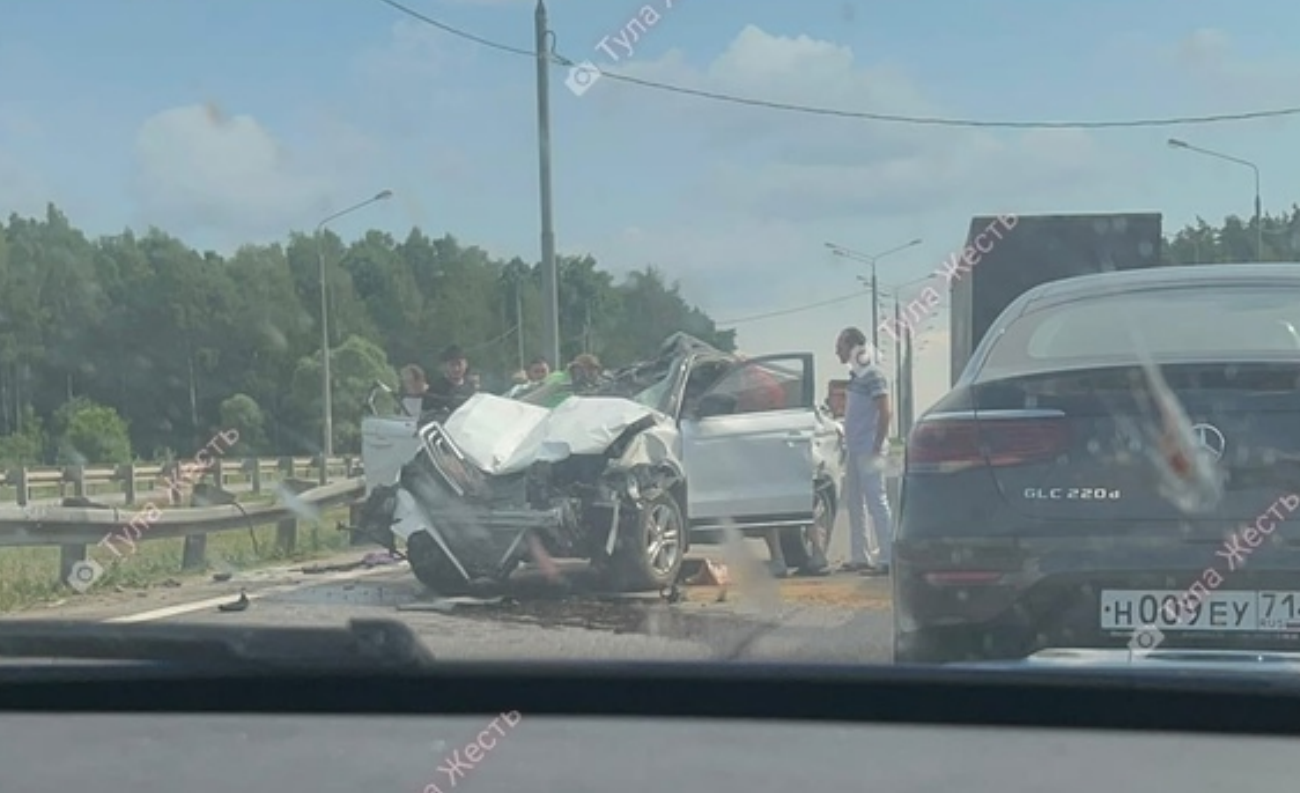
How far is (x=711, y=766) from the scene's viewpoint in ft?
9.39

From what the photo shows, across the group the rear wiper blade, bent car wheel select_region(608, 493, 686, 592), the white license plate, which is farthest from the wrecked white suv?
the rear wiper blade

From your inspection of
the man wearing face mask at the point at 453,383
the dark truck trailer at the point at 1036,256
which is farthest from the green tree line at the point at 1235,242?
the man wearing face mask at the point at 453,383

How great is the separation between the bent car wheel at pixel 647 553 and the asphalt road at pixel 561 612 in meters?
0.09

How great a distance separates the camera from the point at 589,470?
19.1ft

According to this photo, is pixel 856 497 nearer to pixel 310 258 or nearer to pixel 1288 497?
pixel 1288 497

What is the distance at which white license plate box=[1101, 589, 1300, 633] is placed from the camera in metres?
4.25

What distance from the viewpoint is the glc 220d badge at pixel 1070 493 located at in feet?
14.8

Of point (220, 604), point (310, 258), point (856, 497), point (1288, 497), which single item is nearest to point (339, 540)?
point (220, 604)

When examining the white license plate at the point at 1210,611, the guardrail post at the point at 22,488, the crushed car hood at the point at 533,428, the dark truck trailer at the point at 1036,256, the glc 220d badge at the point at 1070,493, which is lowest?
the white license plate at the point at 1210,611

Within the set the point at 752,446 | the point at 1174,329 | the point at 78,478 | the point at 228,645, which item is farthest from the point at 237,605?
the point at 1174,329

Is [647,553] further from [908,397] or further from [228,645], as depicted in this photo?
[228,645]

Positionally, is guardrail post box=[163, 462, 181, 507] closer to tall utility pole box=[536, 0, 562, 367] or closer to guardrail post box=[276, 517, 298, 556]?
guardrail post box=[276, 517, 298, 556]

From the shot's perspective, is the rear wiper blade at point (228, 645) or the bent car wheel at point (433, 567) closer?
the rear wiper blade at point (228, 645)

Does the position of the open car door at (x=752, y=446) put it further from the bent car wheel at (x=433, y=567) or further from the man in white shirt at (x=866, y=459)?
the bent car wheel at (x=433, y=567)
